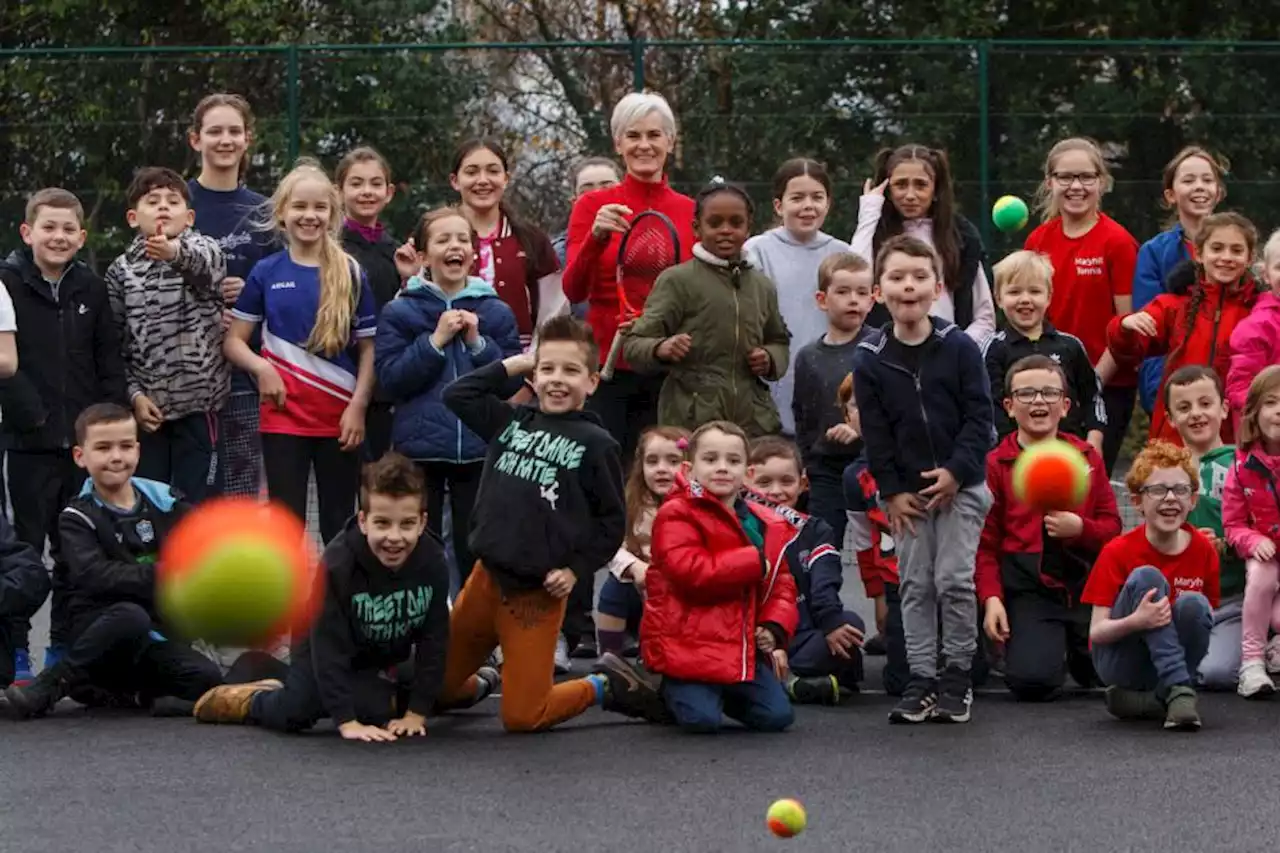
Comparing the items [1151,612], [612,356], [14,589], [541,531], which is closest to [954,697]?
[1151,612]

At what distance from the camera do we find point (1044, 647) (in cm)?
863

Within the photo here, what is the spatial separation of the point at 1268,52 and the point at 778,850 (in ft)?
36.0

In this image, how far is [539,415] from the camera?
820cm

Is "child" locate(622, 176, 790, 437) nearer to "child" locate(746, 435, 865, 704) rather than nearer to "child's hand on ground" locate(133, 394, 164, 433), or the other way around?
"child" locate(746, 435, 865, 704)

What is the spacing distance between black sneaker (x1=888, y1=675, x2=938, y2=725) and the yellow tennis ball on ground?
6.02ft

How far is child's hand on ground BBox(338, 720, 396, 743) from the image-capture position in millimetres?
7715

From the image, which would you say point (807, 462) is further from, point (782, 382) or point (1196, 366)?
point (1196, 366)

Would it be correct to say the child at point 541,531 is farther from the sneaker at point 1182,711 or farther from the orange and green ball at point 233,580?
the sneaker at point 1182,711

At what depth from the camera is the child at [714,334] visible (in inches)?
360

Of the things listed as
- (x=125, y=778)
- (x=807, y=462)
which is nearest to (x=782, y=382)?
(x=807, y=462)

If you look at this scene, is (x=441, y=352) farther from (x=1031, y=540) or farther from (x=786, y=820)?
(x=786, y=820)

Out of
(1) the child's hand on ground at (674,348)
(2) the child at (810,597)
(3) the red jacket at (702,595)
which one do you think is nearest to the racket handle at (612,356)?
(1) the child's hand on ground at (674,348)

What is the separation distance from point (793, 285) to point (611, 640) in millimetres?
1850

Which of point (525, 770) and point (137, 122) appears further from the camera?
point (137, 122)
